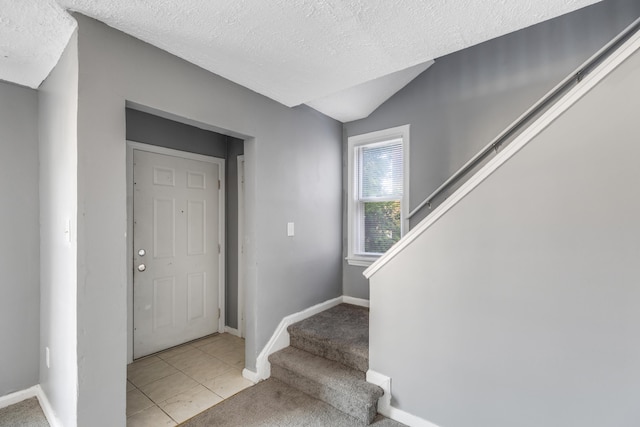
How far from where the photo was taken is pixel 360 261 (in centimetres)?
338

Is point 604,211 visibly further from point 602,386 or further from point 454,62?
Answer: point 454,62

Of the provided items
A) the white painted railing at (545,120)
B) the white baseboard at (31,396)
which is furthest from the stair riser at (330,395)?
the white baseboard at (31,396)

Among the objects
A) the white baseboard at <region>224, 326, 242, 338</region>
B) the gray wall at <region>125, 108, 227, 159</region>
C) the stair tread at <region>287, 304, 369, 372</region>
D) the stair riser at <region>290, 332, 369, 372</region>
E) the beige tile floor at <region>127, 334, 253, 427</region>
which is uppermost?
the gray wall at <region>125, 108, 227, 159</region>

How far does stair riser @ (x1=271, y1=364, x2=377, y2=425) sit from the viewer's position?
1.97 meters

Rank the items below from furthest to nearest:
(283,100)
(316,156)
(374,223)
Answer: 1. (374,223)
2. (316,156)
3. (283,100)

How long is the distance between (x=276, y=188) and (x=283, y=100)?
0.78 m

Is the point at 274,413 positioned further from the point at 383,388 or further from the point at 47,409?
the point at 47,409

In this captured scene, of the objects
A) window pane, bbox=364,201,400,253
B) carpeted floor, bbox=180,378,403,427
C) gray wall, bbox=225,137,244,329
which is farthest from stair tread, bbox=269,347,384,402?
window pane, bbox=364,201,400,253

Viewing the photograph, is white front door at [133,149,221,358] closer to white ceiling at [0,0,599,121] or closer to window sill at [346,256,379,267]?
white ceiling at [0,0,599,121]

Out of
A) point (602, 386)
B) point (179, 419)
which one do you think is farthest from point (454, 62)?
point (179, 419)

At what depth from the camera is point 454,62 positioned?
275cm

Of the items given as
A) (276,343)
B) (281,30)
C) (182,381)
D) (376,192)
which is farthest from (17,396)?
(376,192)

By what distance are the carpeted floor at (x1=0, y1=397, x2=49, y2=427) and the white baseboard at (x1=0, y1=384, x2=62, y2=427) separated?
24 millimetres

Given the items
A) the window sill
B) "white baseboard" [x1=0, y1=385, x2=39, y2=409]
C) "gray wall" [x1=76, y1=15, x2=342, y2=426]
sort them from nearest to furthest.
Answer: "gray wall" [x1=76, y1=15, x2=342, y2=426]
"white baseboard" [x1=0, y1=385, x2=39, y2=409]
the window sill
